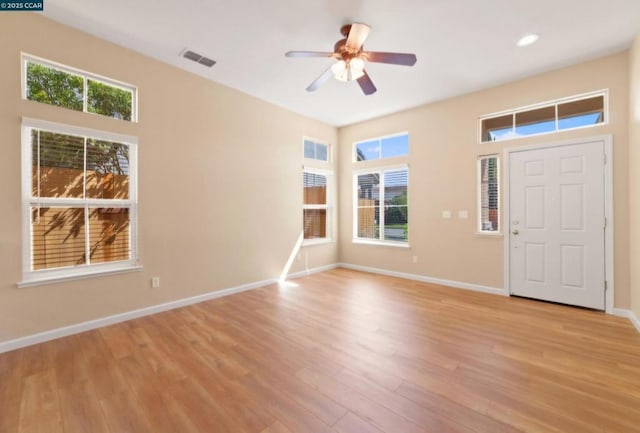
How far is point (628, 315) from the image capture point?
3248 mm

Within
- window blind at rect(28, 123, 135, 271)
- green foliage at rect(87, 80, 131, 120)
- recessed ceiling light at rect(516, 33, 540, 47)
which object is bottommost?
window blind at rect(28, 123, 135, 271)

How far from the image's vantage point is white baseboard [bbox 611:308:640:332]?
300 cm

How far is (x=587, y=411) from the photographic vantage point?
1.75 m

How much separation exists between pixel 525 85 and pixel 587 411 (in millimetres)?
4085

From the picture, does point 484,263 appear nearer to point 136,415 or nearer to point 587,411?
point 587,411

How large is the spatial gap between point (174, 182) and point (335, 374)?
307cm

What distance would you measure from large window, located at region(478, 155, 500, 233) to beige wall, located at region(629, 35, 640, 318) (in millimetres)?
1375

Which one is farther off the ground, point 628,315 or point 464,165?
point 464,165

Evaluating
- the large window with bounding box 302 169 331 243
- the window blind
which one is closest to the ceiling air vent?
the window blind

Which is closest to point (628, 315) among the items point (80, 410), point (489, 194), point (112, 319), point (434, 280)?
point (489, 194)

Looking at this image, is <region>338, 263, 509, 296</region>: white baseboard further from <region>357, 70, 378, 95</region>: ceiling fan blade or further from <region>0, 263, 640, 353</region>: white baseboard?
<region>357, 70, 378, 95</region>: ceiling fan blade

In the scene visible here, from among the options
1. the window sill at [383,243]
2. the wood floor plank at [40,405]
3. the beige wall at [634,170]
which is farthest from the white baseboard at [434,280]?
the wood floor plank at [40,405]

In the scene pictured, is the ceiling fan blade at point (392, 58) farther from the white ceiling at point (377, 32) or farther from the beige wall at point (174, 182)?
the beige wall at point (174, 182)

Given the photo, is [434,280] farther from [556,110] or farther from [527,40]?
[527,40]
